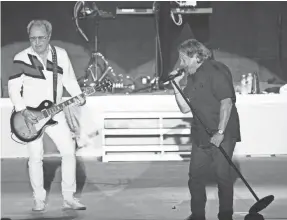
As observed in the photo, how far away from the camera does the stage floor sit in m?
4.59

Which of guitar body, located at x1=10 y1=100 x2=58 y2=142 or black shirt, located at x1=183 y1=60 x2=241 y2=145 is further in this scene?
guitar body, located at x1=10 y1=100 x2=58 y2=142

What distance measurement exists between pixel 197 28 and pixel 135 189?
4.54ft

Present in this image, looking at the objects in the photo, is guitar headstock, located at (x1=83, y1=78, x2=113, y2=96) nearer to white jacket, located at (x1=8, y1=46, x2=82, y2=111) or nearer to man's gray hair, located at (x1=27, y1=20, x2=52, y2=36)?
white jacket, located at (x1=8, y1=46, x2=82, y2=111)

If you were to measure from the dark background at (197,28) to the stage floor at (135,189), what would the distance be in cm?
85

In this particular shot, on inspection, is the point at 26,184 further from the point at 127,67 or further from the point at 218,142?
the point at 218,142

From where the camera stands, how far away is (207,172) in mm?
4273

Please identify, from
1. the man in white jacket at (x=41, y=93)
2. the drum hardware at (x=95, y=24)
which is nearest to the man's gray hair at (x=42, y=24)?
the man in white jacket at (x=41, y=93)

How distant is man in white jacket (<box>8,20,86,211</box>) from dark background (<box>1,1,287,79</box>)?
1.37 feet

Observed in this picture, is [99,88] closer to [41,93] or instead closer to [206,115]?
[41,93]

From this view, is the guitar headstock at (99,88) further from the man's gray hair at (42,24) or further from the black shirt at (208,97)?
the black shirt at (208,97)

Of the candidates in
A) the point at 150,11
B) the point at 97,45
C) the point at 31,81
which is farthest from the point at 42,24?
the point at 150,11

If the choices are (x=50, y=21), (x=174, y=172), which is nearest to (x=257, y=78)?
(x=174, y=172)

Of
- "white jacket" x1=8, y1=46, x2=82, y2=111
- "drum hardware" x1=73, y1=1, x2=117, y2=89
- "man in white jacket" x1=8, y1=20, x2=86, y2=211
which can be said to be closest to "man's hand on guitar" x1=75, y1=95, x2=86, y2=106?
"man in white jacket" x1=8, y1=20, x2=86, y2=211

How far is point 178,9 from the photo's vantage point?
520 cm
